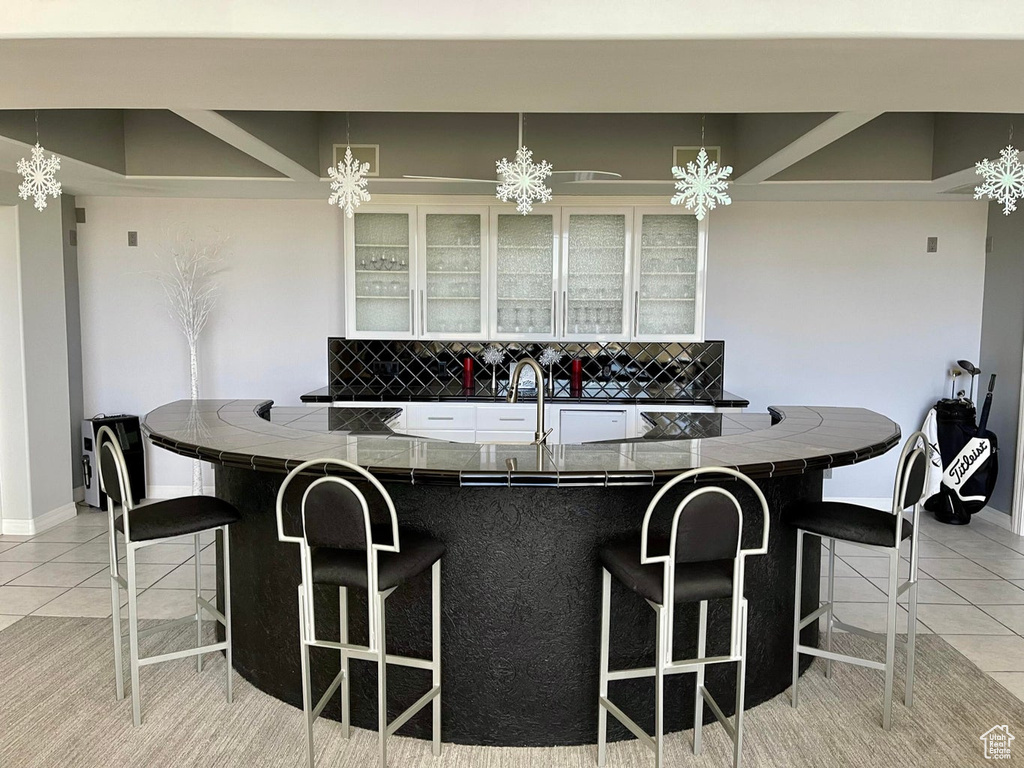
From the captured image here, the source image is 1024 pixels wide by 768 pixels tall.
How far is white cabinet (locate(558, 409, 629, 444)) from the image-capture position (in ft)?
16.0

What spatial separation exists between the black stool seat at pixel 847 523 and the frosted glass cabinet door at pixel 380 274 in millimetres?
3169

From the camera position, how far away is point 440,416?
494 cm

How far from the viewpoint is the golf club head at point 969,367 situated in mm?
5219

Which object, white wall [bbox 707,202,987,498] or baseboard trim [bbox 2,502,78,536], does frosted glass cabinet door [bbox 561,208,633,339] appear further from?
baseboard trim [bbox 2,502,78,536]

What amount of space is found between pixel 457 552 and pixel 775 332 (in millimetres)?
3825

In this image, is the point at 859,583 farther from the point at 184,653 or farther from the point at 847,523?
the point at 184,653

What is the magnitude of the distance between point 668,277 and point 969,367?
2.28 metres

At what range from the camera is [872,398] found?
5547 mm

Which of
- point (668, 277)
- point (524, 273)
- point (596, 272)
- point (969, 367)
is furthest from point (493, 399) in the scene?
point (969, 367)

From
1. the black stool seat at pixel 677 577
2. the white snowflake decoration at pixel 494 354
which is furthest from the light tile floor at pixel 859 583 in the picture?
the white snowflake decoration at pixel 494 354

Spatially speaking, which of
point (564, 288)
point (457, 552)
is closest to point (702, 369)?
point (564, 288)

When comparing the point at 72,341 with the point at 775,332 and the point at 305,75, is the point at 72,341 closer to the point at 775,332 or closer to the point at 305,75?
the point at 305,75

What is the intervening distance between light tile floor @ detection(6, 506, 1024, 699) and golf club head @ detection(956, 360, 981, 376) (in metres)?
1.10

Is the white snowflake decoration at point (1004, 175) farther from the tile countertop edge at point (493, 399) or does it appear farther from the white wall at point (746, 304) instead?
the white wall at point (746, 304)
